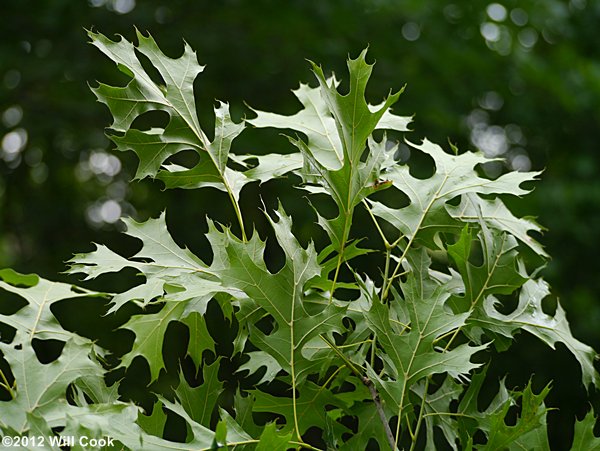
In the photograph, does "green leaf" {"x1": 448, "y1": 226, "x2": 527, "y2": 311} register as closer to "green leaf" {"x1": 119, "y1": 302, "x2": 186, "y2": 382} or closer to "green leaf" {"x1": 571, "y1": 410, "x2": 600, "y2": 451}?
"green leaf" {"x1": 571, "y1": 410, "x2": 600, "y2": 451}

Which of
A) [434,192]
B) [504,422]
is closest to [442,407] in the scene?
[504,422]

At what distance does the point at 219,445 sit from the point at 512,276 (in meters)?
0.40

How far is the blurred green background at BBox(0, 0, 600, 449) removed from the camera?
12.4 feet

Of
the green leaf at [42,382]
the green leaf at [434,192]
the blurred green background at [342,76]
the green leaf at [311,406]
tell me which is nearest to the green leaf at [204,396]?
the green leaf at [311,406]

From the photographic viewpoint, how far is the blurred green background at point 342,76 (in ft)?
12.4

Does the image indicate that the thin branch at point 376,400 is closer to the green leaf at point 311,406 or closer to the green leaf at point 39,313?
the green leaf at point 311,406

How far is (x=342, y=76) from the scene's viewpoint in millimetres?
3789

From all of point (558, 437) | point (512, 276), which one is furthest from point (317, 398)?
point (558, 437)

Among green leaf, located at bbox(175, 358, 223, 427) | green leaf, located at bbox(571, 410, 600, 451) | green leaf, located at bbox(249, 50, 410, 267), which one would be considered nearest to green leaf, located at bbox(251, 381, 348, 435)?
green leaf, located at bbox(175, 358, 223, 427)

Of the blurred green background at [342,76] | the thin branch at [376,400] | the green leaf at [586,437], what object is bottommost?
the blurred green background at [342,76]

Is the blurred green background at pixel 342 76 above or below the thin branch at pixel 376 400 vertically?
below

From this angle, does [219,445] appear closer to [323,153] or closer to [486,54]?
[323,153]

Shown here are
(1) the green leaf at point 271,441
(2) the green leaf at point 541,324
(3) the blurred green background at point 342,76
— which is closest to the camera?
(1) the green leaf at point 271,441

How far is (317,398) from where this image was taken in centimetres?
89
